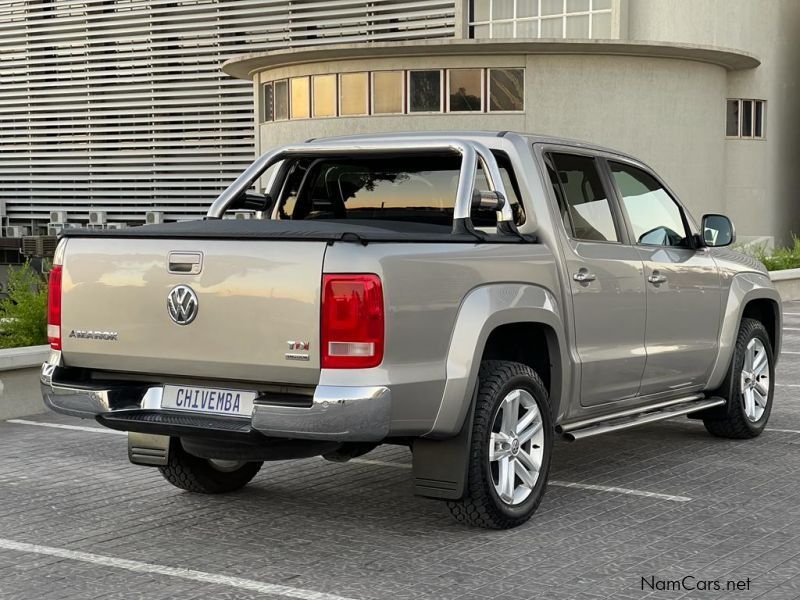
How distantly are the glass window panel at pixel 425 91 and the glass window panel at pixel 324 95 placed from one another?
2.44m

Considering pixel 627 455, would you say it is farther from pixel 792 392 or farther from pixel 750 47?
pixel 750 47

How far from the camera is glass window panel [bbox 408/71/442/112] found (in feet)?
116

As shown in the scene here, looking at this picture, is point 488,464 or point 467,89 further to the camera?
point 467,89

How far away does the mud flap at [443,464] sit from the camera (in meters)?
5.79

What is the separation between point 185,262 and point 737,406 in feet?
14.0

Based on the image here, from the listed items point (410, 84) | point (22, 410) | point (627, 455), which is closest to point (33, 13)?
point (410, 84)

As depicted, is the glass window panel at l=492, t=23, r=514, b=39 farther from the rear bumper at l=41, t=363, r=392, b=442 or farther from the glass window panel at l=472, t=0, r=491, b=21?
the rear bumper at l=41, t=363, r=392, b=442

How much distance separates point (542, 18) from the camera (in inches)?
1594

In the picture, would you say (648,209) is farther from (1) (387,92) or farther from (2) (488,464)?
(1) (387,92)

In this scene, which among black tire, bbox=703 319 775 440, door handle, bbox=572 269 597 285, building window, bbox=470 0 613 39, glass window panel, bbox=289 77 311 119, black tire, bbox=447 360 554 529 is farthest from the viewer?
building window, bbox=470 0 613 39

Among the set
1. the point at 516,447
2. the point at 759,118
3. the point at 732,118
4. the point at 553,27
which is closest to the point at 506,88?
→ the point at 553,27

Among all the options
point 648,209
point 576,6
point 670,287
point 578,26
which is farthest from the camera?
point 576,6

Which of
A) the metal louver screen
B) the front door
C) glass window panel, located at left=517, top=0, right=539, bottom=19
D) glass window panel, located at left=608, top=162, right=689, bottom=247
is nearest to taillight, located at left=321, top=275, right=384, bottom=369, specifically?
the front door

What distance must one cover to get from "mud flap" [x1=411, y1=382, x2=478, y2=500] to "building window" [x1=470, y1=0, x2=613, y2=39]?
3526cm
